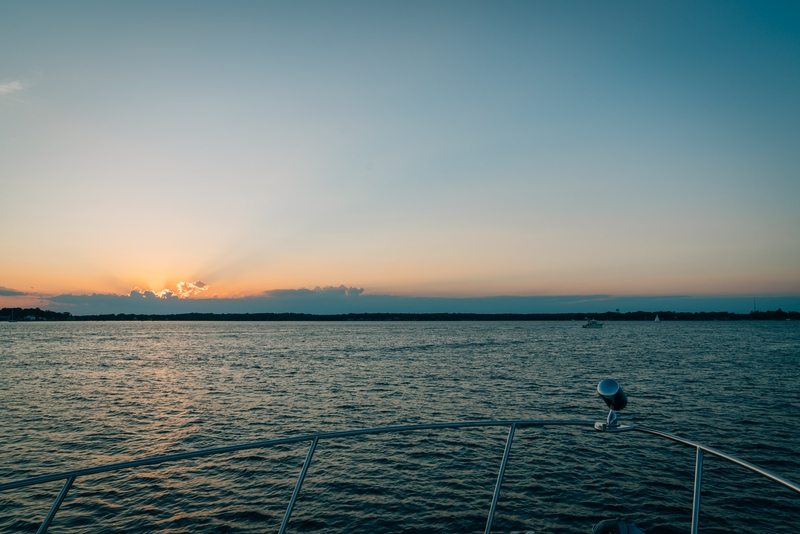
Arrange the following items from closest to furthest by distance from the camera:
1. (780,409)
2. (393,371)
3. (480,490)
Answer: (480,490)
(780,409)
(393,371)

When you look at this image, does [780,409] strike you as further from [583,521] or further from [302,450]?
[302,450]

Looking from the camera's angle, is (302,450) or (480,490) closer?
(480,490)

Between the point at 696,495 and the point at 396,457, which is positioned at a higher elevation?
the point at 696,495

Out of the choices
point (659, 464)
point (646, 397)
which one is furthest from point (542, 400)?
point (659, 464)

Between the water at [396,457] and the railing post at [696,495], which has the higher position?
the railing post at [696,495]

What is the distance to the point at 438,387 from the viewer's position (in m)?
34.2

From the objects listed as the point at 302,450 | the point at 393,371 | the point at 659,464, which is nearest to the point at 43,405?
the point at 302,450

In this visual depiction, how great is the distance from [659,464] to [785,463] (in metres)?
4.51

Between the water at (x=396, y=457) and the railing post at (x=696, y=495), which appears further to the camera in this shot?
the water at (x=396, y=457)

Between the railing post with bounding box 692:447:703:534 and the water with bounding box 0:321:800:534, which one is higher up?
the railing post with bounding box 692:447:703:534

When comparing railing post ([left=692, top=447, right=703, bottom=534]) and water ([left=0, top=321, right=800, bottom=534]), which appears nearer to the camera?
railing post ([left=692, top=447, right=703, bottom=534])

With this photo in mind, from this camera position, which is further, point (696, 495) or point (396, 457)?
point (396, 457)

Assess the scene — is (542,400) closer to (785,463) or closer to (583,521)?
(785,463)

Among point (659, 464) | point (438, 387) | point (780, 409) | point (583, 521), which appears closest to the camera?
point (583, 521)
